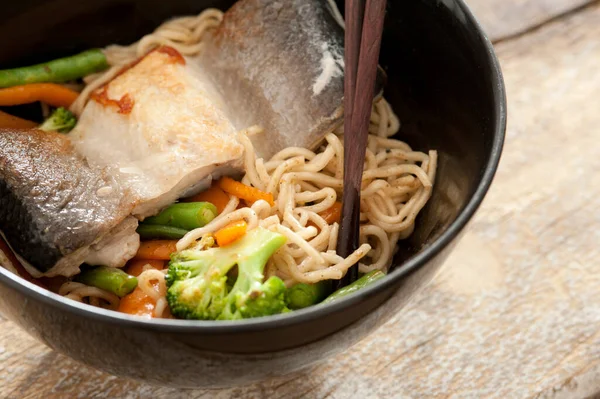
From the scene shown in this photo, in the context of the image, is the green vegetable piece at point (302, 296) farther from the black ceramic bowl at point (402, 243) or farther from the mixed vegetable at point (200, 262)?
the black ceramic bowl at point (402, 243)

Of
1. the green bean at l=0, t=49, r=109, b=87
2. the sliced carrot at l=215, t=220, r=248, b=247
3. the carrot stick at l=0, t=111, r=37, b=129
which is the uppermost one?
the green bean at l=0, t=49, r=109, b=87

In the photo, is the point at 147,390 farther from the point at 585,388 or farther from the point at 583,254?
the point at 583,254

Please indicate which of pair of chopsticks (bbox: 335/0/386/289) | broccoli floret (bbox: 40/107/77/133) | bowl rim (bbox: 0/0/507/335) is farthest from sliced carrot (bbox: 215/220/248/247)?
broccoli floret (bbox: 40/107/77/133)

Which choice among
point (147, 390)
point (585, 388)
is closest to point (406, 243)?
point (585, 388)

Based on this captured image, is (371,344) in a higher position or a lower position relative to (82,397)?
lower

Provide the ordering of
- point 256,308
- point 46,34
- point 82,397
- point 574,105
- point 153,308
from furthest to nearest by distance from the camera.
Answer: point 574,105
point 46,34
point 82,397
point 153,308
point 256,308

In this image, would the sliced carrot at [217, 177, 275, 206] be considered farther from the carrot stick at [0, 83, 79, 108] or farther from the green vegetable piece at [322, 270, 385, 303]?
the carrot stick at [0, 83, 79, 108]

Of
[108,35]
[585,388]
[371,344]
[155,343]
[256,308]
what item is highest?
[108,35]
